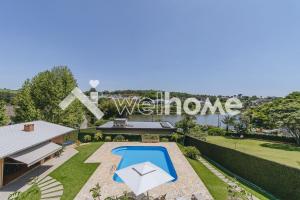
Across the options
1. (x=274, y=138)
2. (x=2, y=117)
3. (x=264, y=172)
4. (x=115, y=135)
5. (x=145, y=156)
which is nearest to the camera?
(x=264, y=172)

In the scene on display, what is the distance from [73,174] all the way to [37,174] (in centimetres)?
285

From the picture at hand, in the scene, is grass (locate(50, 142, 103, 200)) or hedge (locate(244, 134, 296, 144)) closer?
grass (locate(50, 142, 103, 200))

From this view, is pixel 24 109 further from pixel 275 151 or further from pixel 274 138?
pixel 274 138

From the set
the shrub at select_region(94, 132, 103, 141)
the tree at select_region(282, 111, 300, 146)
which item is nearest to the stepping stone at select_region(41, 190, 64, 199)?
the shrub at select_region(94, 132, 103, 141)

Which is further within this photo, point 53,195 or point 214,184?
point 214,184

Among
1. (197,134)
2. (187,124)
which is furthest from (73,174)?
(187,124)

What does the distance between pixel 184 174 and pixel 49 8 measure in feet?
74.9

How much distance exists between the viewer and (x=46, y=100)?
94.1ft

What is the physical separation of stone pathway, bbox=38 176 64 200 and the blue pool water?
6.30 metres

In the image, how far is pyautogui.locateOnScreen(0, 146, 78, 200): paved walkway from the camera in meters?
12.2

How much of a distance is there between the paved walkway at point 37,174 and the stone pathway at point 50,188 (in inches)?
32.7

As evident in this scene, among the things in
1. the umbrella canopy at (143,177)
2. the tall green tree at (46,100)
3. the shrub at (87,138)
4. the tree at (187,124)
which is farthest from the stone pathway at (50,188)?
the tree at (187,124)

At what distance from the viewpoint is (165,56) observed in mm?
36969

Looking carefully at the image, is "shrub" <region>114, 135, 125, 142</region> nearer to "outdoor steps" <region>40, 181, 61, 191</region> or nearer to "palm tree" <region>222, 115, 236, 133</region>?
"outdoor steps" <region>40, 181, 61, 191</region>
